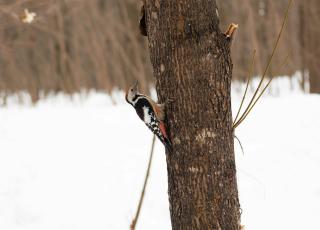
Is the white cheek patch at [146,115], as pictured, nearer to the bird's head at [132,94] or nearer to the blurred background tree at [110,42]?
the bird's head at [132,94]

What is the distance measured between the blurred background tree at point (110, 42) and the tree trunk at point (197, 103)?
6.41m

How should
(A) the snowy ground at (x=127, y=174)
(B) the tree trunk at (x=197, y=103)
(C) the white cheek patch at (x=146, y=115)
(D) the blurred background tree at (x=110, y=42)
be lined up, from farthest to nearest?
1. (D) the blurred background tree at (x=110, y=42)
2. (A) the snowy ground at (x=127, y=174)
3. (C) the white cheek patch at (x=146, y=115)
4. (B) the tree trunk at (x=197, y=103)

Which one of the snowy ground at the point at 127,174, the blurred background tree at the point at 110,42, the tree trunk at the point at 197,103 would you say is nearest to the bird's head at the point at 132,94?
the tree trunk at the point at 197,103

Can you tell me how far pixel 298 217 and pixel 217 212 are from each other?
8.89 ft

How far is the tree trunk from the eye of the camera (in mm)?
1851

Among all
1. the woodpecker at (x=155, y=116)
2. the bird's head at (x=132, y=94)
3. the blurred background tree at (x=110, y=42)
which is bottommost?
the woodpecker at (x=155, y=116)

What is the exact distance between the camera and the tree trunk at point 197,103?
1.85 m

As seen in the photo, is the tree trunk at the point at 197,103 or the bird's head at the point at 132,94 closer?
the tree trunk at the point at 197,103

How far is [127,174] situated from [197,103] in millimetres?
3982

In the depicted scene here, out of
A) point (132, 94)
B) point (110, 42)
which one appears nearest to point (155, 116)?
point (132, 94)

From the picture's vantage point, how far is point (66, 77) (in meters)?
16.1

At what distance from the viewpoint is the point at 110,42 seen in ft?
48.2

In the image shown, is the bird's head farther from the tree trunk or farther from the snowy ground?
the snowy ground

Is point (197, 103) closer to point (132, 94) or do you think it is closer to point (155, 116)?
point (155, 116)
